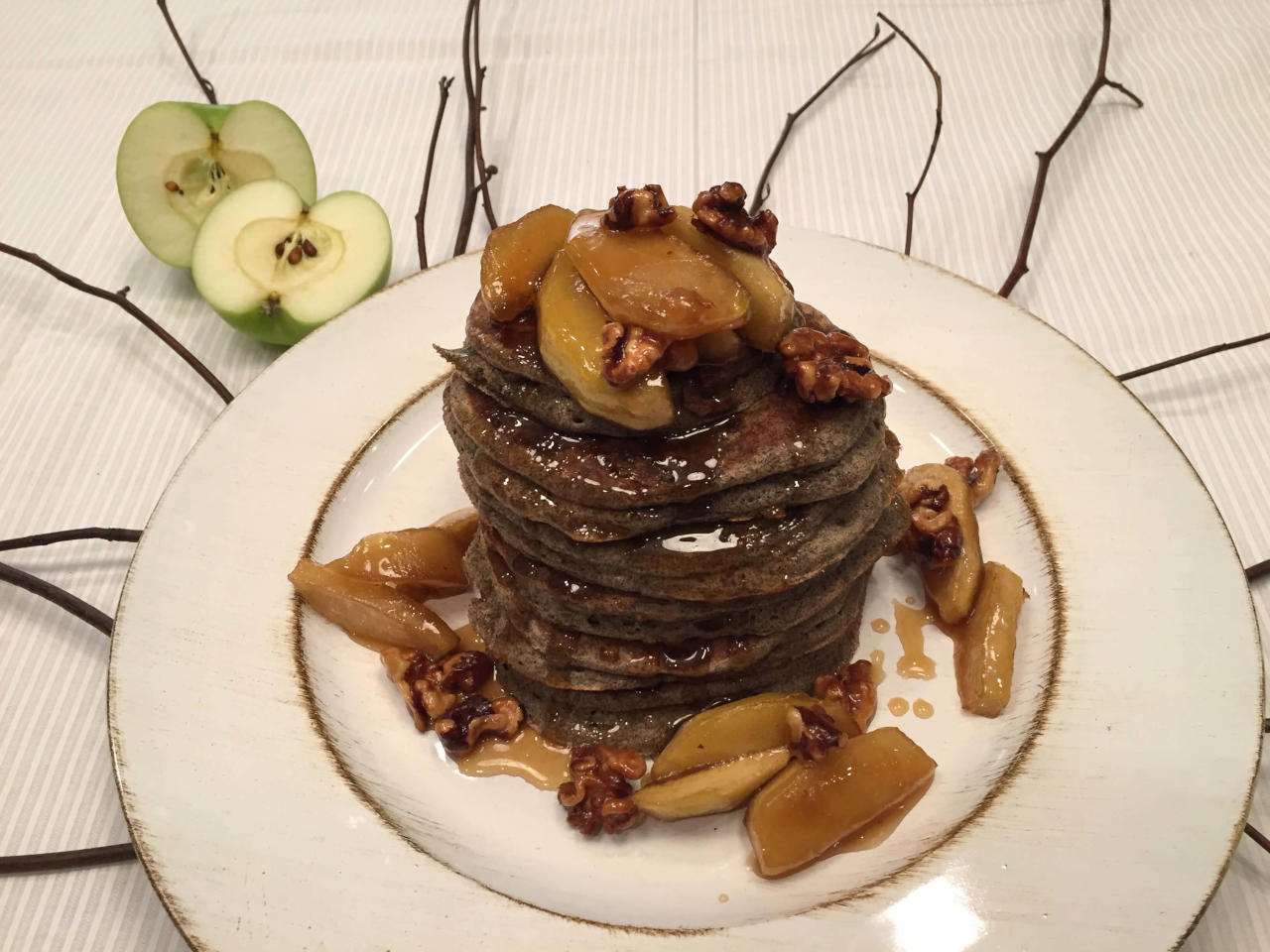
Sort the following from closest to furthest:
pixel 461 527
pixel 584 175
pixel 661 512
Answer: pixel 661 512 < pixel 461 527 < pixel 584 175

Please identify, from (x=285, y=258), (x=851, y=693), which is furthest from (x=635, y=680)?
(x=285, y=258)

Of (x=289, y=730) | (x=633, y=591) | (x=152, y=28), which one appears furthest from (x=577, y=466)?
(x=152, y=28)

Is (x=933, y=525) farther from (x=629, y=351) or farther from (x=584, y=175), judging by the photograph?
(x=584, y=175)

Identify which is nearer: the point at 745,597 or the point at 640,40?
the point at 745,597

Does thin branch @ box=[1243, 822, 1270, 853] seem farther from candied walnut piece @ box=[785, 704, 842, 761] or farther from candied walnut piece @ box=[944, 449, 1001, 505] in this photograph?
candied walnut piece @ box=[944, 449, 1001, 505]

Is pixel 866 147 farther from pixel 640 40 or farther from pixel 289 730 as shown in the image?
pixel 289 730
